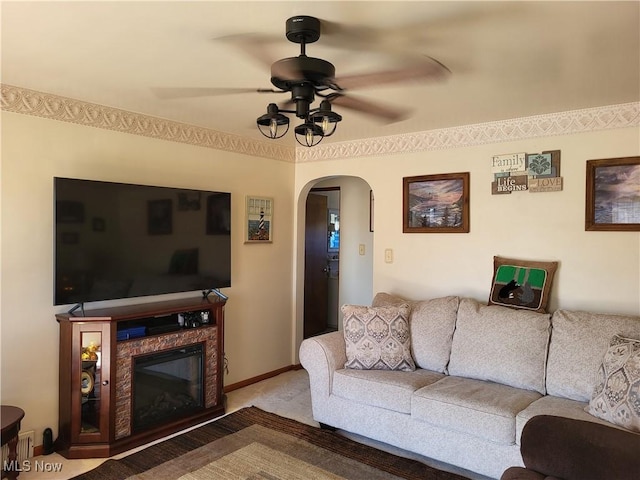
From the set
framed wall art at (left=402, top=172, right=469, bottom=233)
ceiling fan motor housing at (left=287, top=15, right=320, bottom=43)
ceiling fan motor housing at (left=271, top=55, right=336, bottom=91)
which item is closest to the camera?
ceiling fan motor housing at (left=271, top=55, right=336, bottom=91)

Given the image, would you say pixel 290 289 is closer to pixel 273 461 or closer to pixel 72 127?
pixel 273 461

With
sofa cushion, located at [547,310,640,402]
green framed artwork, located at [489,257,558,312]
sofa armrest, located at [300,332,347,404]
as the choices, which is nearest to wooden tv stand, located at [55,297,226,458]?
sofa armrest, located at [300,332,347,404]

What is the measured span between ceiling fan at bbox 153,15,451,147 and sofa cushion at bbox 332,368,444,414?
1706mm

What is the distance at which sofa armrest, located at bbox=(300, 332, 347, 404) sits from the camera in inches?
130

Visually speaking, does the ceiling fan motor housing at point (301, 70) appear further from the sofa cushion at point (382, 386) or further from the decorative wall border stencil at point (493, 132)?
the decorative wall border stencil at point (493, 132)

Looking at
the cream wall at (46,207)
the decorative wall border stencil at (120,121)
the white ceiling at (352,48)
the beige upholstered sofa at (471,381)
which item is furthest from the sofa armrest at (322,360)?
the decorative wall border stencil at (120,121)

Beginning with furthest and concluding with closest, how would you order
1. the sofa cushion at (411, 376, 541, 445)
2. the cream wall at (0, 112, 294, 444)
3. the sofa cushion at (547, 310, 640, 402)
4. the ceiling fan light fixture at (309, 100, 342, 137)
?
the cream wall at (0, 112, 294, 444)
the sofa cushion at (547, 310, 640, 402)
the sofa cushion at (411, 376, 541, 445)
the ceiling fan light fixture at (309, 100, 342, 137)

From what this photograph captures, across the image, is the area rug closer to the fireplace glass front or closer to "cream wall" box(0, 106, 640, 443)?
the fireplace glass front

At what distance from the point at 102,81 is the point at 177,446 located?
242cm

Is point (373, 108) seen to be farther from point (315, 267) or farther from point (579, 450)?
point (315, 267)

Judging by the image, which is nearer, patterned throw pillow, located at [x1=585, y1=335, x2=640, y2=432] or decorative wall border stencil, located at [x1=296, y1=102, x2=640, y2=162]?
patterned throw pillow, located at [x1=585, y1=335, x2=640, y2=432]

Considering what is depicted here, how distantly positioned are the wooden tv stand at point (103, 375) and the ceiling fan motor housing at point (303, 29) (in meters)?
2.11

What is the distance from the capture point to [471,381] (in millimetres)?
3090

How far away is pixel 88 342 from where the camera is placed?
9.77ft
